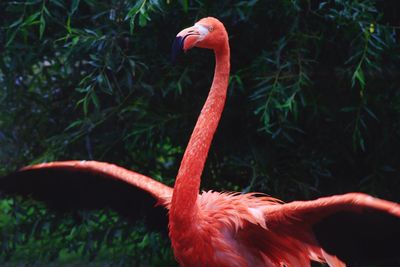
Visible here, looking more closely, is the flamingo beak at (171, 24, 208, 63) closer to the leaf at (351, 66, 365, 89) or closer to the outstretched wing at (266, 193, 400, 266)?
the outstretched wing at (266, 193, 400, 266)

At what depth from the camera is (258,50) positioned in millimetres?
6094

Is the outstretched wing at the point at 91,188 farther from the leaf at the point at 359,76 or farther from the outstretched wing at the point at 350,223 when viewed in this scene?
the leaf at the point at 359,76

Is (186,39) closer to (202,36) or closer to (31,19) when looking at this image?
(202,36)

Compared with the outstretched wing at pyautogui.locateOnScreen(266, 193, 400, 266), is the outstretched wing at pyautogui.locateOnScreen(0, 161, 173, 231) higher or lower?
lower

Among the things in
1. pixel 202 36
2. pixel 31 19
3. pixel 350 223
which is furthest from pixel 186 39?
pixel 31 19

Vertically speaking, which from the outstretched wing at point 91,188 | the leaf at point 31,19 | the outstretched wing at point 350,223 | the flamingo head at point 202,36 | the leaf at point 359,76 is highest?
the flamingo head at point 202,36

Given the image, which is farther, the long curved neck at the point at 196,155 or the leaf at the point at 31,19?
the leaf at the point at 31,19

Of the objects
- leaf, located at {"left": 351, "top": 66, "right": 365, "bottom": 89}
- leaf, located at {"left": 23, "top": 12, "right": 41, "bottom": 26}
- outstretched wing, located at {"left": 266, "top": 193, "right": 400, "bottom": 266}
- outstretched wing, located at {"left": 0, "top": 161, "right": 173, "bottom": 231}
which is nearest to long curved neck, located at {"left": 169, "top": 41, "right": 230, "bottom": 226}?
outstretched wing, located at {"left": 266, "top": 193, "right": 400, "bottom": 266}

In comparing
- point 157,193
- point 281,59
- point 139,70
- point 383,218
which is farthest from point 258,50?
point 383,218

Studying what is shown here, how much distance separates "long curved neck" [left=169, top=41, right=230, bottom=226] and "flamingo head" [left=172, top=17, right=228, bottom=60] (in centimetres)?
6

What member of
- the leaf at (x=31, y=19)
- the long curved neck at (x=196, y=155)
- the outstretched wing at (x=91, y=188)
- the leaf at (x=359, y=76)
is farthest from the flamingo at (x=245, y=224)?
the leaf at (x=31, y=19)

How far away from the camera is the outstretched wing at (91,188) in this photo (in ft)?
16.9

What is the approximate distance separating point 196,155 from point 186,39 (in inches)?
23.0

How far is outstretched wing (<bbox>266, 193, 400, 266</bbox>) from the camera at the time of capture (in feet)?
13.3
